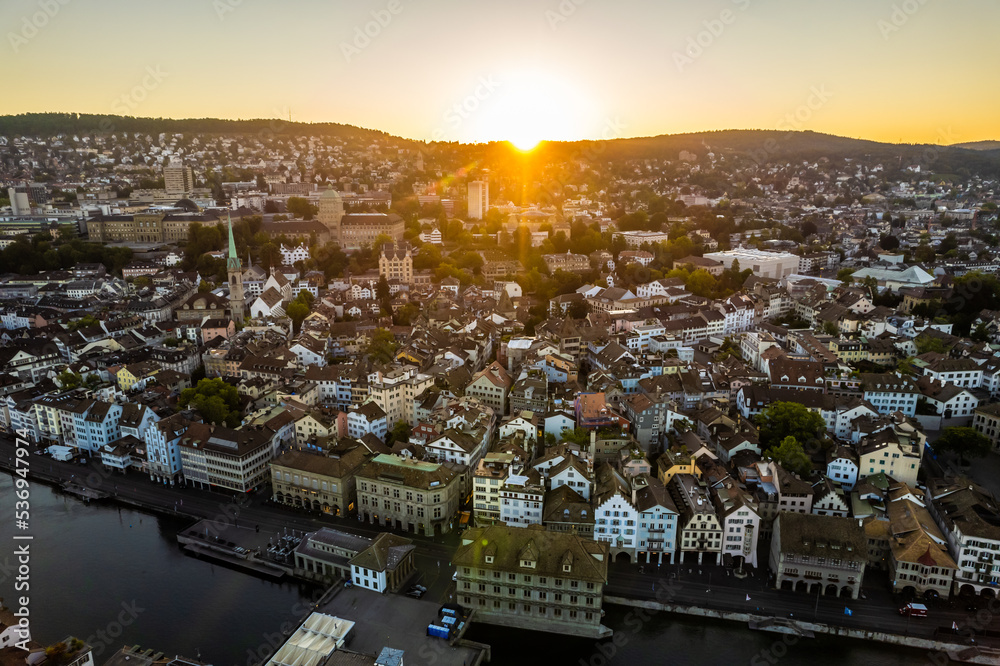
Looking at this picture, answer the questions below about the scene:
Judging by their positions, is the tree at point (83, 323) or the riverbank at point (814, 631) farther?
the tree at point (83, 323)

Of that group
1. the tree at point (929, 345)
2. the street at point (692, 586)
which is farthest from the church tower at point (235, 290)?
the tree at point (929, 345)

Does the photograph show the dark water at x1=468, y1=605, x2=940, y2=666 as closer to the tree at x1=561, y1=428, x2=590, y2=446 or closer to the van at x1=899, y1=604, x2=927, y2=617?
the van at x1=899, y1=604, x2=927, y2=617

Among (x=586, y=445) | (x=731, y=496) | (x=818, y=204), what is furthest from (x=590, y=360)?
(x=818, y=204)

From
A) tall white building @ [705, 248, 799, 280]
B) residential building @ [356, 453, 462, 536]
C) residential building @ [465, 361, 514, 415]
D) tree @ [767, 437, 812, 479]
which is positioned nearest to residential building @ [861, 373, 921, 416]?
tree @ [767, 437, 812, 479]

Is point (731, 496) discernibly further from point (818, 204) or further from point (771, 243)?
point (818, 204)

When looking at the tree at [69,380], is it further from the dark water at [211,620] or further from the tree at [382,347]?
the tree at [382,347]

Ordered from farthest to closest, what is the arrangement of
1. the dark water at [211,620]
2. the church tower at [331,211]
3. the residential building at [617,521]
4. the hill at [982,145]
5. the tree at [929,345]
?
the hill at [982,145] → the church tower at [331,211] → the tree at [929,345] → the residential building at [617,521] → the dark water at [211,620]
